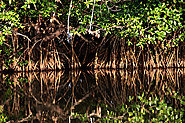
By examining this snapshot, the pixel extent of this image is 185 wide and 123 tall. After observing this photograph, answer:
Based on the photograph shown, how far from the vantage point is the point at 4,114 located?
2.52 m

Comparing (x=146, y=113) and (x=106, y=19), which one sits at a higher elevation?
(x=106, y=19)

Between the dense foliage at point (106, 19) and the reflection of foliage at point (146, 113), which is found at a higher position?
the dense foliage at point (106, 19)

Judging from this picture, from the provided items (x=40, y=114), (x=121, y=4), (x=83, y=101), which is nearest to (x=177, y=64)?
(x=121, y=4)

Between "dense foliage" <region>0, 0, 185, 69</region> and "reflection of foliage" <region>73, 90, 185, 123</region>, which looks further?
"dense foliage" <region>0, 0, 185, 69</region>

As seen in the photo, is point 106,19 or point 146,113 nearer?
point 146,113

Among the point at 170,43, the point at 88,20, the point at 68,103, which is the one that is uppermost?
the point at 88,20

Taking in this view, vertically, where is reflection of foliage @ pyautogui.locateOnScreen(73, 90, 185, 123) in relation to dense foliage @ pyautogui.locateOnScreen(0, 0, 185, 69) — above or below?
below

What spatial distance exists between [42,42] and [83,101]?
515 cm

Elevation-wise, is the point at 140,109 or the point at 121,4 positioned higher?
the point at 121,4

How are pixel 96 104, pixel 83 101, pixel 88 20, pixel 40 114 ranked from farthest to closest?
pixel 88 20, pixel 83 101, pixel 96 104, pixel 40 114

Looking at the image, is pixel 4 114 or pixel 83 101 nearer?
Answer: pixel 4 114

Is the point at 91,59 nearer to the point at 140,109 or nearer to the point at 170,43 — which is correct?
the point at 170,43

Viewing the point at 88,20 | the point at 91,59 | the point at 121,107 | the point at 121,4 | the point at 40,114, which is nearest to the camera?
the point at 40,114

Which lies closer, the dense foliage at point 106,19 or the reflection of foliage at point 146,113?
the reflection of foliage at point 146,113
